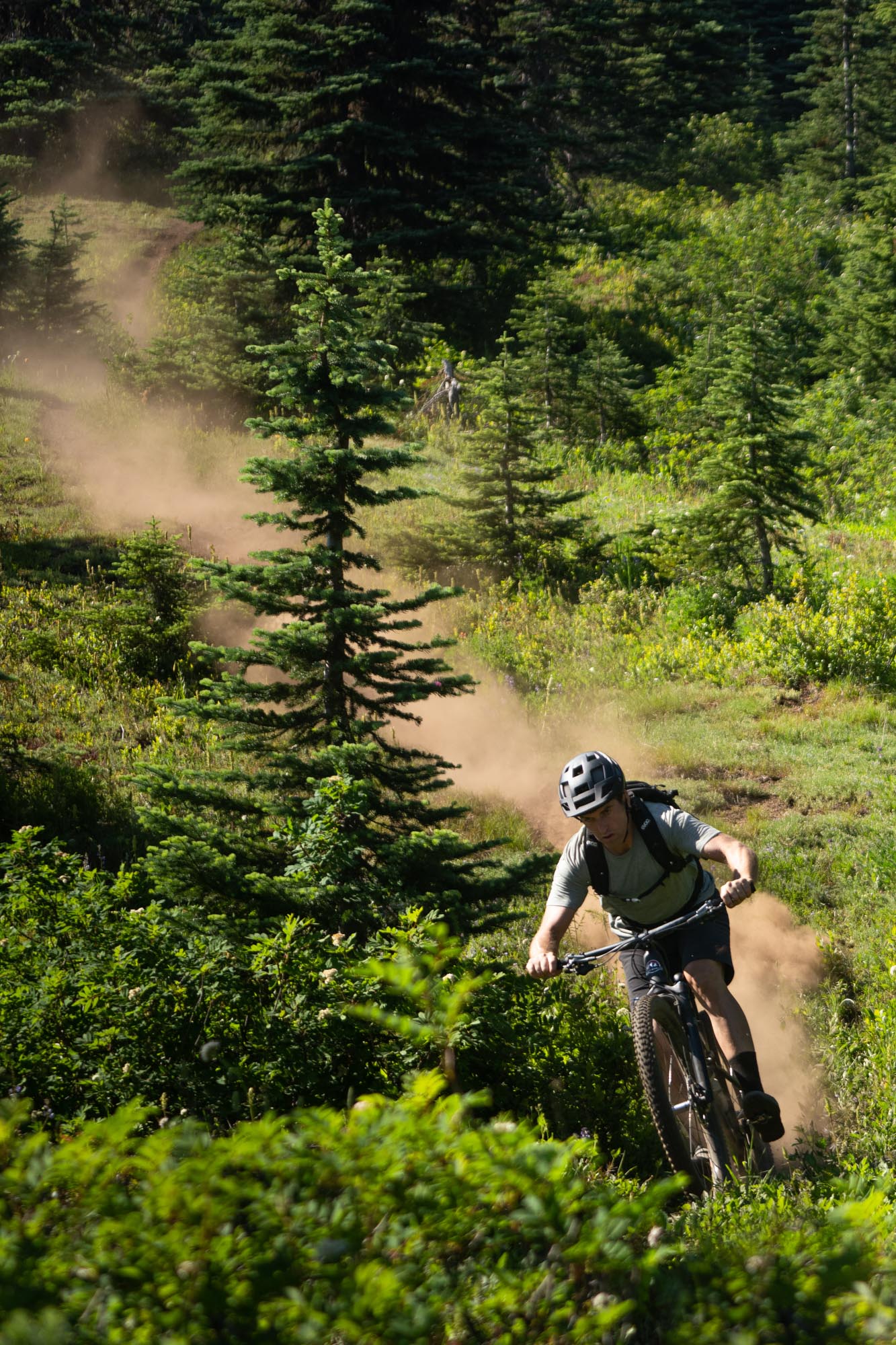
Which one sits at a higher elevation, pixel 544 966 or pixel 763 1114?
pixel 544 966

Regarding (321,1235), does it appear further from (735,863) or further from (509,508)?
(509,508)

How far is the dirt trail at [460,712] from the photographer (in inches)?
272

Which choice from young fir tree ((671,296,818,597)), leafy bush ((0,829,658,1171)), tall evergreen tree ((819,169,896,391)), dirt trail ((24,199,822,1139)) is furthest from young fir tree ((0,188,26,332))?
leafy bush ((0,829,658,1171))

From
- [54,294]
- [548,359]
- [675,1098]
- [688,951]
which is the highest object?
[54,294]

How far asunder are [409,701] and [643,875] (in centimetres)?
203

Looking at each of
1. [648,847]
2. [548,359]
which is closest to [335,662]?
[648,847]

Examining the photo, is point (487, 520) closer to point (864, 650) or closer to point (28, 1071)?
point (864, 650)

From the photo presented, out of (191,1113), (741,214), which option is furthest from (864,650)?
(741,214)

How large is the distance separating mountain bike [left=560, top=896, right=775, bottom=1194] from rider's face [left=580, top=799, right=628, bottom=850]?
0.49 meters

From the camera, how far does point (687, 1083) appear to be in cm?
457

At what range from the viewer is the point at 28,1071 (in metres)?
3.42

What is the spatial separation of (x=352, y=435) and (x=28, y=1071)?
4.33m

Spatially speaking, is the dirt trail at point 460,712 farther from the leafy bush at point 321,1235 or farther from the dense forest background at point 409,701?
the leafy bush at point 321,1235

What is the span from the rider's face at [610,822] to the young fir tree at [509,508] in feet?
30.4
